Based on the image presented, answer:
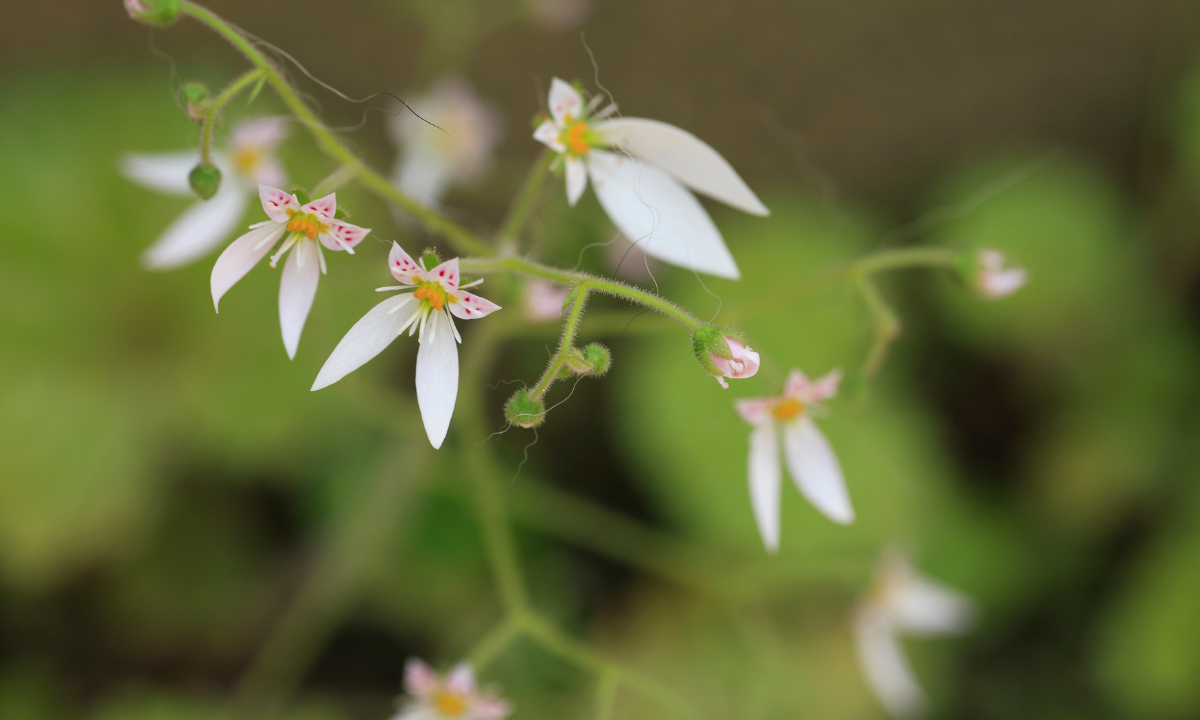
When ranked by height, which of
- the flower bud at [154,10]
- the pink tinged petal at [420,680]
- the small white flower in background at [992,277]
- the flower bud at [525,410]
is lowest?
the pink tinged petal at [420,680]

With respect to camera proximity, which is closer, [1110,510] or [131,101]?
[131,101]

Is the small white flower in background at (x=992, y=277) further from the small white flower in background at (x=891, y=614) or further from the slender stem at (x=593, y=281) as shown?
the small white flower in background at (x=891, y=614)

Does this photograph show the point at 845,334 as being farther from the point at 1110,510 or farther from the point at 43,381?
the point at 43,381

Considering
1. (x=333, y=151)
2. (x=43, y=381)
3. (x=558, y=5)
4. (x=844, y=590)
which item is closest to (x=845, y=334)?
(x=844, y=590)

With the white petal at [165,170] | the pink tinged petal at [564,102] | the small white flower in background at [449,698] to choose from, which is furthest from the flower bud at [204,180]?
the small white flower in background at [449,698]

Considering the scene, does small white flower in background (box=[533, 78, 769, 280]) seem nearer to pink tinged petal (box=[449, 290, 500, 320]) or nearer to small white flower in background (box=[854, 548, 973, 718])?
pink tinged petal (box=[449, 290, 500, 320])

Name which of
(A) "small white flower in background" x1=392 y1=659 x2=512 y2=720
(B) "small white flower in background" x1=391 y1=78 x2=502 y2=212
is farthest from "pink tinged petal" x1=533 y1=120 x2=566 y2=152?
(A) "small white flower in background" x1=392 y1=659 x2=512 y2=720

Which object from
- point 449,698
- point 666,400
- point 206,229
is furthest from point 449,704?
point 666,400
